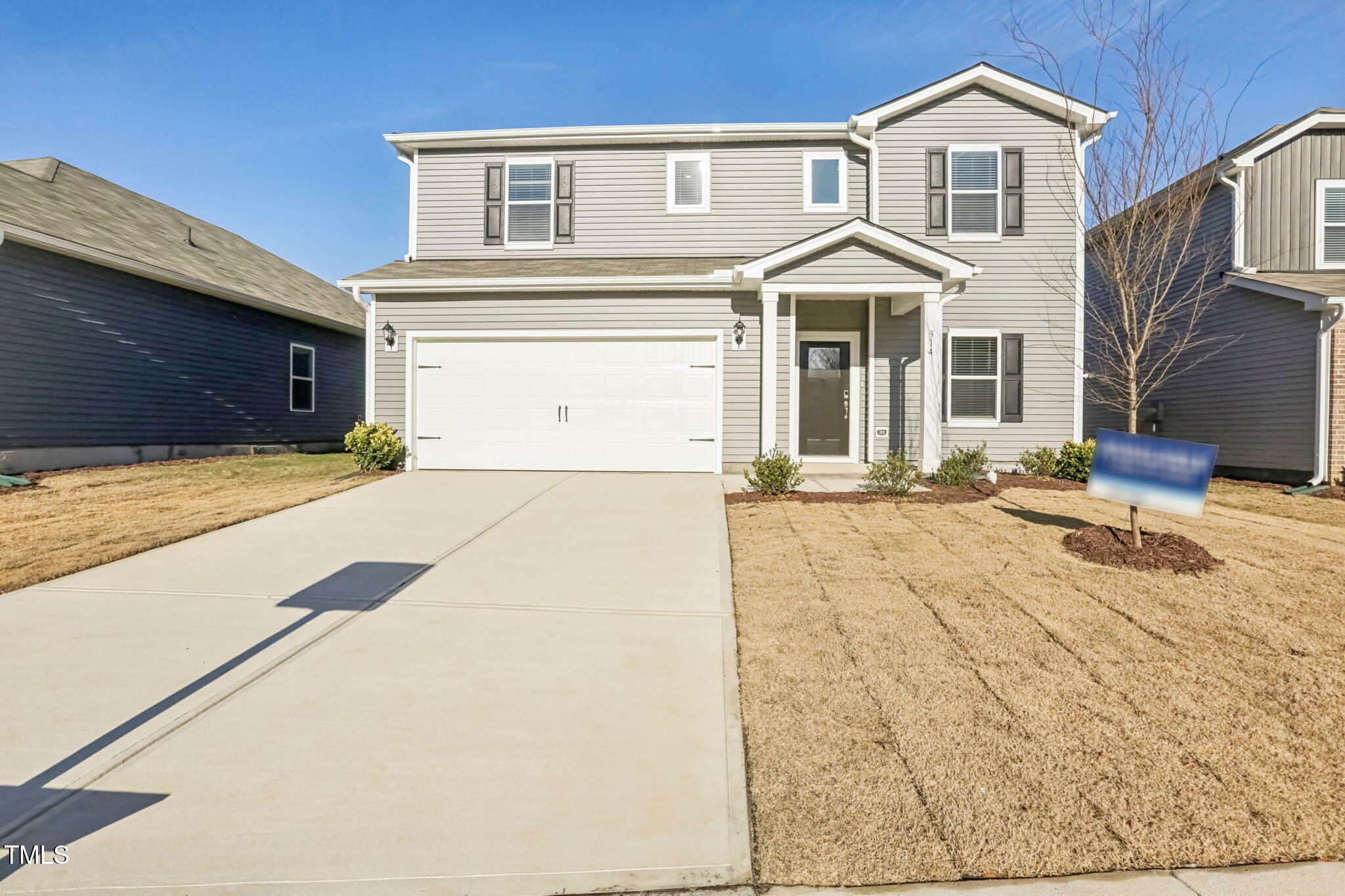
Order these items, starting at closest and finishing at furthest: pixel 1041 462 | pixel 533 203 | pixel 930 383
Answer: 1. pixel 930 383
2. pixel 1041 462
3. pixel 533 203

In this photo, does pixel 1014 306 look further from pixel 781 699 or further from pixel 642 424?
pixel 781 699

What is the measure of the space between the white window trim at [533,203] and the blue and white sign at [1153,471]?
9495mm

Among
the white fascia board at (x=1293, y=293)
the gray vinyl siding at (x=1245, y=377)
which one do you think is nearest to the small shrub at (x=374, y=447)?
the gray vinyl siding at (x=1245, y=377)

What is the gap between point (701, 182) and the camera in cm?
1234

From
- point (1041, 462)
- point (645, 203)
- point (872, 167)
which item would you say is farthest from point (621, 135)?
point (1041, 462)

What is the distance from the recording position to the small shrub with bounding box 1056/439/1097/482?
405 inches

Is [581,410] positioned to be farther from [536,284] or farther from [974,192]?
[974,192]

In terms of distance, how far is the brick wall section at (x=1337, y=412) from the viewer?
10.1 metres

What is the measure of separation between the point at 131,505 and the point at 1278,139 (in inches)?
694

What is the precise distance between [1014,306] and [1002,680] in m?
9.53

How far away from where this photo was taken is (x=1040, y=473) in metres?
10.6

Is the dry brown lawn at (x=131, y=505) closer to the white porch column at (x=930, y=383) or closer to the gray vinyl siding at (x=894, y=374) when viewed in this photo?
the gray vinyl siding at (x=894, y=374)

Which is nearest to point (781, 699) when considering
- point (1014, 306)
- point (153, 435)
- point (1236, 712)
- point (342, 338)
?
point (1236, 712)

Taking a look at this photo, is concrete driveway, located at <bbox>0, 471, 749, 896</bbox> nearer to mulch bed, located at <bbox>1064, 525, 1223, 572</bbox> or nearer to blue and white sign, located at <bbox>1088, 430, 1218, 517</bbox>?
mulch bed, located at <bbox>1064, 525, 1223, 572</bbox>
